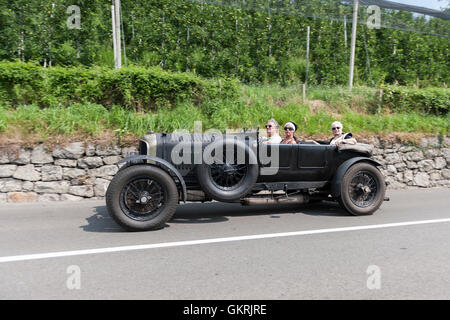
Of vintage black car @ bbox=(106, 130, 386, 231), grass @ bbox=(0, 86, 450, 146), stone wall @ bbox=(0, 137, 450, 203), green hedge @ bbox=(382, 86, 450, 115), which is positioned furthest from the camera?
green hedge @ bbox=(382, 86, 450, 115)

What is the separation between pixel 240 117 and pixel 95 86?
145 inches

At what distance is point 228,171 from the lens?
17.9ft

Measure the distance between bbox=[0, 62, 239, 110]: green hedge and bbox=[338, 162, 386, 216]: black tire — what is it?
5.32m

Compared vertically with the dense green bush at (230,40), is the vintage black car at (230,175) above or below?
below

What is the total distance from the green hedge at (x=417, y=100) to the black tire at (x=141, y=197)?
31.9 ft

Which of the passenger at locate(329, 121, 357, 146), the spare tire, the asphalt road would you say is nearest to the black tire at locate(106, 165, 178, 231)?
the asphalt road

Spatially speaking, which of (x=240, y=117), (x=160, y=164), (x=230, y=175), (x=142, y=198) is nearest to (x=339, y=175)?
(x=230, y=175)

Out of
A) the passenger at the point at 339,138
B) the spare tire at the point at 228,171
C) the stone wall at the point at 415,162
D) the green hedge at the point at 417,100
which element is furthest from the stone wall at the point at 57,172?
the green hedge at the point at 417,100

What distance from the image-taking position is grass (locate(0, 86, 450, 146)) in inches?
310

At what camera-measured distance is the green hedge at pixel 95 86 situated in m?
8.98

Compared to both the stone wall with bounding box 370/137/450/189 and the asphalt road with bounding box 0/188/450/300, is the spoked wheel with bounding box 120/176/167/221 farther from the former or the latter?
the stone wall with bounding box 370/137/450/189

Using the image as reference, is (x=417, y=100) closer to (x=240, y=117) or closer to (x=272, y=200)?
(x=240, y=117)

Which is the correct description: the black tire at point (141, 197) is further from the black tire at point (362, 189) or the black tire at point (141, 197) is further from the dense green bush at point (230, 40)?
the dense green bush at point (230, 40)
